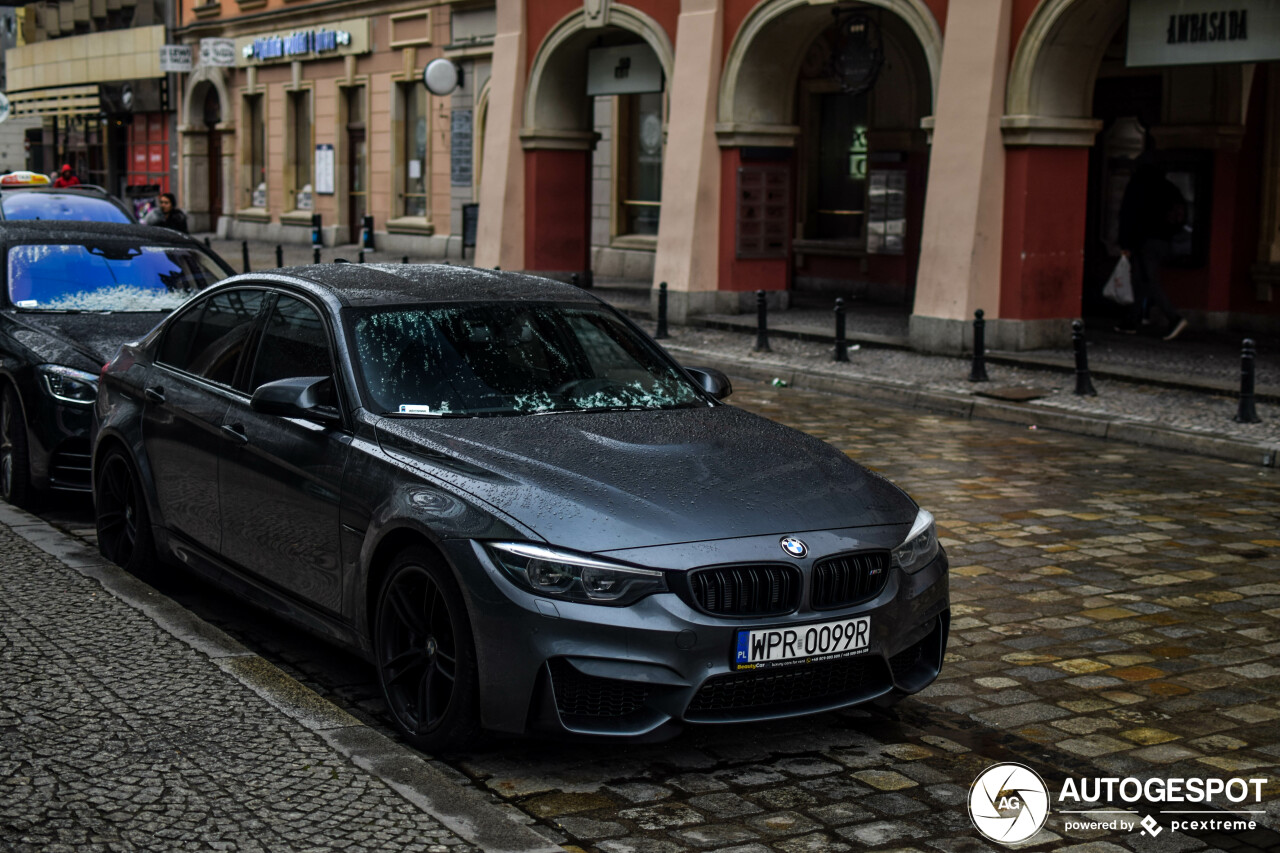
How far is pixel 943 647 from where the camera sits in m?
5.41

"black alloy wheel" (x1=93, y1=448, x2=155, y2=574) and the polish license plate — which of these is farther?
"black alloy wheel" (x1=93, y1=448, x2=155, y2=574)

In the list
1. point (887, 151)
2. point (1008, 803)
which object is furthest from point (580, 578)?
point (887, 151)

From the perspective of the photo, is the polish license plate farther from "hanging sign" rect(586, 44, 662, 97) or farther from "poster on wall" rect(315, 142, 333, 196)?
"poster on wall" rect(315, 142, 333, 196)

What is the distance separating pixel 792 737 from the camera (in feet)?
17.5

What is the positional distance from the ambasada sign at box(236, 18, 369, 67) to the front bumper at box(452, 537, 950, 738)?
105 ft

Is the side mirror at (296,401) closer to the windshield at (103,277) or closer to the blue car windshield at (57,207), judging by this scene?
the windshield at (103,277)

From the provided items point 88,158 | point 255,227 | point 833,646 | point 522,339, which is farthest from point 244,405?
point 88,158

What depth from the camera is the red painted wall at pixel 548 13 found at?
A: 21812 millimetres

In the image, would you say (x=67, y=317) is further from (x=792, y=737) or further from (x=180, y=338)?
(x=792, y=737)

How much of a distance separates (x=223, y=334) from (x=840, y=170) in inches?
780

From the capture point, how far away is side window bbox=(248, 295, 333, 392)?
19.7ft

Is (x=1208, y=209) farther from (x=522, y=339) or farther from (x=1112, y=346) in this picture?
(x=522, y=339)

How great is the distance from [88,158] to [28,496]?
44.7 meters

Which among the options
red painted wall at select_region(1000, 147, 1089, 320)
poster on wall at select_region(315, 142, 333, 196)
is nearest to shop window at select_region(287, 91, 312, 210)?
poster on wall at select_region(315, 142, 333, 196)
